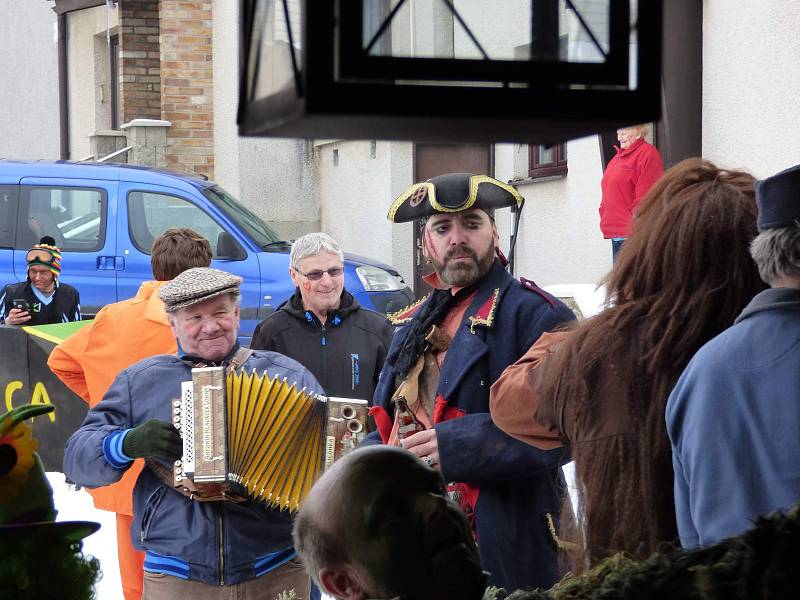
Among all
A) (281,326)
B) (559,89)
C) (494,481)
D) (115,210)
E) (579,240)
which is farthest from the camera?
(115,210)

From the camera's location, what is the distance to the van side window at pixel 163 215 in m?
11.1

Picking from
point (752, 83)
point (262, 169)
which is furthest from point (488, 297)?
point (262, 169)

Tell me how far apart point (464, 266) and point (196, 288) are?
3.19ft

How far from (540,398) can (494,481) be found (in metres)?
0.68

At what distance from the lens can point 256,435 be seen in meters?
3.78

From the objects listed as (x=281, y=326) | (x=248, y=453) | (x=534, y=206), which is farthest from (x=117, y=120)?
(x=248, y=453)

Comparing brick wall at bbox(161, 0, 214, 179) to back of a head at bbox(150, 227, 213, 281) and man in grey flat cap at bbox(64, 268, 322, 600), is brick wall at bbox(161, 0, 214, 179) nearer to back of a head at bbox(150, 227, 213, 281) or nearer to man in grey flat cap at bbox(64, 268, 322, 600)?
back of a head at bbox(150, 227, 213, 281)

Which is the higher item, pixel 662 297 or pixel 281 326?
pixel 662 297

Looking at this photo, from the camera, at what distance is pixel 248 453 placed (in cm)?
374

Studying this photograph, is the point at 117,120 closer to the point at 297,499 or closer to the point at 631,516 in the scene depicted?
the point at 297,499

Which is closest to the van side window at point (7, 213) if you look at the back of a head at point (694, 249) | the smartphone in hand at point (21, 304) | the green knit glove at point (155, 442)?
the smartphone in hand at point (21, 304)

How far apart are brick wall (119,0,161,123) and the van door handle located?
6635 millimetres

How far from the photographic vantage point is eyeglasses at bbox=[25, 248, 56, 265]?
30.9 feet

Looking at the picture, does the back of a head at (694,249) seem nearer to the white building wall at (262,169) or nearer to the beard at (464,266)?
the beard at (464,266)
